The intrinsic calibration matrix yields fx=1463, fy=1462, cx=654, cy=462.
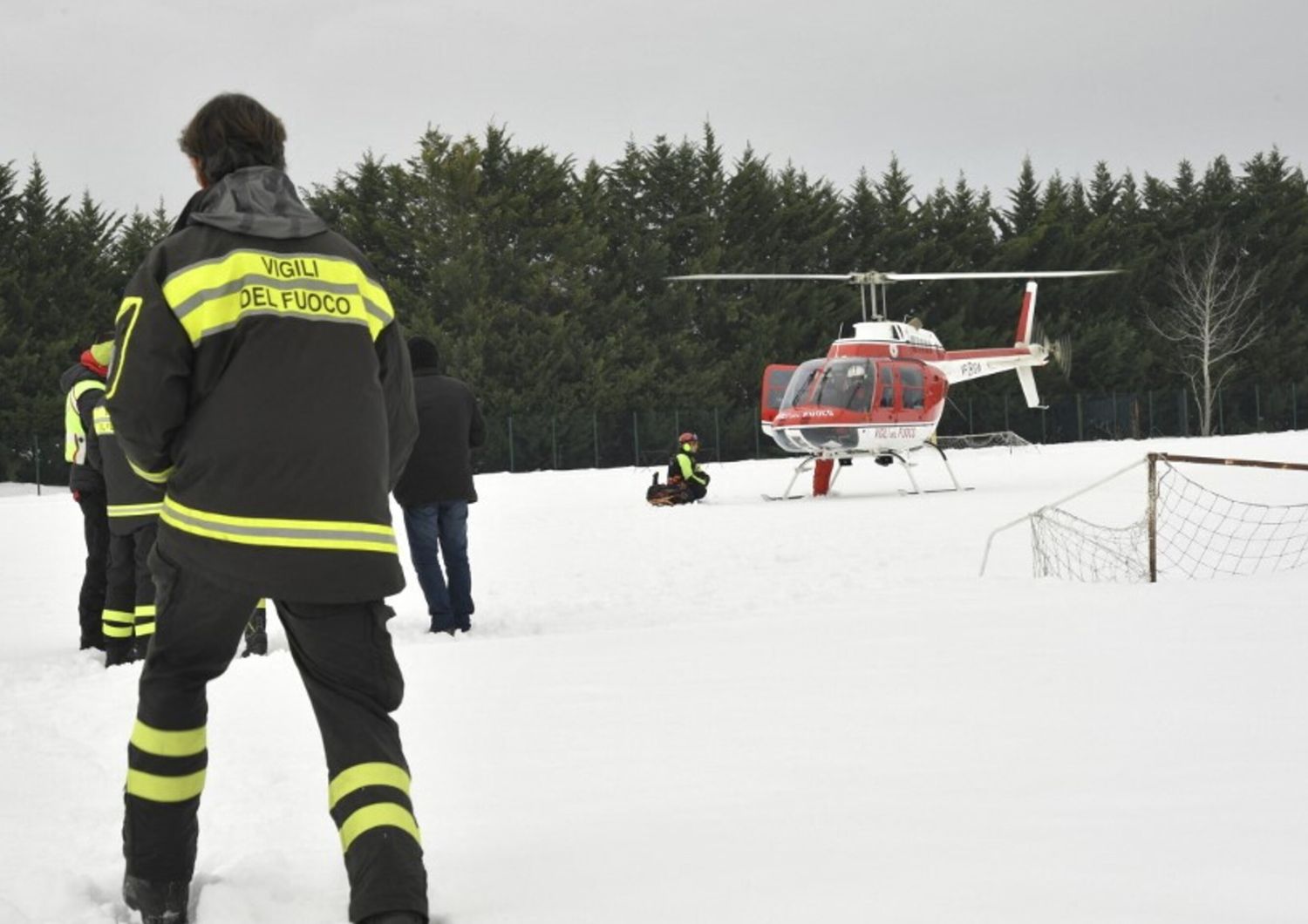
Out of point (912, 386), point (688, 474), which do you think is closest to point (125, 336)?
point (688, 474)

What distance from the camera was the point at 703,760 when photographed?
4195mm

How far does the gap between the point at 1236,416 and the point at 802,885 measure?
50.7 metres

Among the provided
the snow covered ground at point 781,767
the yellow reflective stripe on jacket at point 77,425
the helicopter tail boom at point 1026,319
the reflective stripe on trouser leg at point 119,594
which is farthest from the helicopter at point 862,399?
the reflective stripe on trouser leg at point 119,594

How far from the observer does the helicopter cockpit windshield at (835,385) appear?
20.0 metres

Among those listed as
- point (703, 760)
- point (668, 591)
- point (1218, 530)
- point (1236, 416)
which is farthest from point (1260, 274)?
point (703, 760)

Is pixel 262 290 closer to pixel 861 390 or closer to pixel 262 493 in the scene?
pixel 262 493

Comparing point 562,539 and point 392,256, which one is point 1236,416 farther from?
point 562,539

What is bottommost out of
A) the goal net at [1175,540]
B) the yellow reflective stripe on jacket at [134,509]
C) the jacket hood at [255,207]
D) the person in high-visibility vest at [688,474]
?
the goal net at [1175,540]

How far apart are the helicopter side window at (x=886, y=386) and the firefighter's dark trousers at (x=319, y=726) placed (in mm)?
17580

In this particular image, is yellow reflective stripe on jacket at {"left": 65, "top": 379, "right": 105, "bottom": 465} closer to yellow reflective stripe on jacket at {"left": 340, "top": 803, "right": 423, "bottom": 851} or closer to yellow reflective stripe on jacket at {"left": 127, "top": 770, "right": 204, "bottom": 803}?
yellow reflective stripe on jacket at {"left": 127, "top": 770, "right": 204, "bottom": 803}

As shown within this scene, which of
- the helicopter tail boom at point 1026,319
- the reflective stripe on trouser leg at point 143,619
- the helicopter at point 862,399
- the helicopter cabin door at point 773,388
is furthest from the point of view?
the helicopter tail boom at point 1026,319

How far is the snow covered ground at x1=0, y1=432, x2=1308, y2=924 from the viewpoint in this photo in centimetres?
300

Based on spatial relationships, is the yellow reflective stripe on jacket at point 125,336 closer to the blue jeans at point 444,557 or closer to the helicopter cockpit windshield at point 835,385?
the blue jeans at point 444,557

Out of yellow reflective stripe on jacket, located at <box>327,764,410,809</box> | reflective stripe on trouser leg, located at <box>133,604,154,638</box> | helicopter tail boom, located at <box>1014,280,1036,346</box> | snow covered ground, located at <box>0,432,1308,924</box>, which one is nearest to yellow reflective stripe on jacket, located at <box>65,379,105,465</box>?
snow covered ground, located at <box>0,432,1308,924</box>
